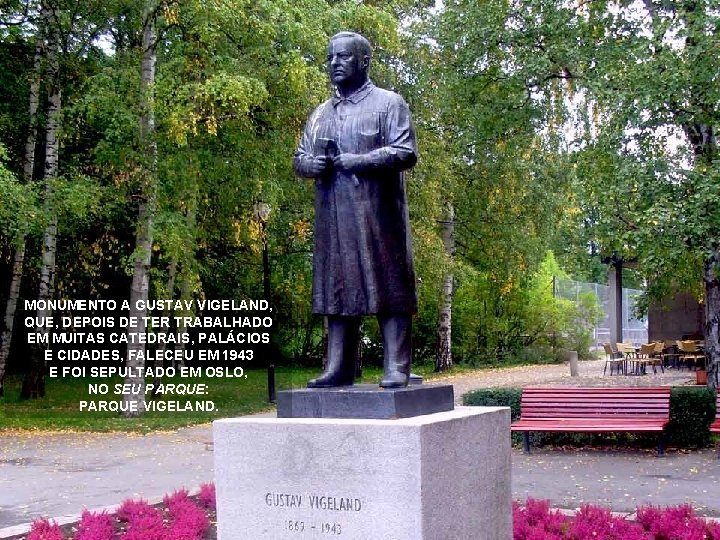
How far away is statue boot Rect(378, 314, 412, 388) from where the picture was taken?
5.75m

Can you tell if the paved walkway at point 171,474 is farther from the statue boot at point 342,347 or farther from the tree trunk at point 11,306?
the tree trunk at point 11,306

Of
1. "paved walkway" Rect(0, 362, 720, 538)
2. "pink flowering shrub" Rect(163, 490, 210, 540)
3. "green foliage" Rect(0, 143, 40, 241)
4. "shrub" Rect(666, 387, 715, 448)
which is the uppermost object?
"green foliage" Rect(0, 143, 40, 241)

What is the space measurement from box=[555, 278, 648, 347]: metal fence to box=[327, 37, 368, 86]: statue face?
35748 millimetres

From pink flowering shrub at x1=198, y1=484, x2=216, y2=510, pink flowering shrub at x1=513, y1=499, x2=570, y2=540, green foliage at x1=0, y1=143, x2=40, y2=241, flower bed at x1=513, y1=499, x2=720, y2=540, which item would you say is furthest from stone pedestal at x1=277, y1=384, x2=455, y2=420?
green foliage at x1=0, y1=143, x2=40, y2=241

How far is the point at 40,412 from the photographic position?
19.5 m

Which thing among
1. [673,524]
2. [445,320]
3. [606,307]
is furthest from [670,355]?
[673,524]

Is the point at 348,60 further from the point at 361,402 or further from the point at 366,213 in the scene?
the point at 361,402

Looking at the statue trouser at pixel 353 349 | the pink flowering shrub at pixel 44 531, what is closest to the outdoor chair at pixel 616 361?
the pink flowering shrub at pixel 44 531

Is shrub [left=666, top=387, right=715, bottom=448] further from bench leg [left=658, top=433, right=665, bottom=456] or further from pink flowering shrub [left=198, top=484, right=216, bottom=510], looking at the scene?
pink flowering shrub [left=198, top=484, right=216, bottom=510]

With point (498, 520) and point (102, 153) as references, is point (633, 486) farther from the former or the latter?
point (102, 153)

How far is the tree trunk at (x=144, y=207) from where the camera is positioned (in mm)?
16812

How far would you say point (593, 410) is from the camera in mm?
13297

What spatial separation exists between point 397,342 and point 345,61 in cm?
176

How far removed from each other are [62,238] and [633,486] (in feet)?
52.8
